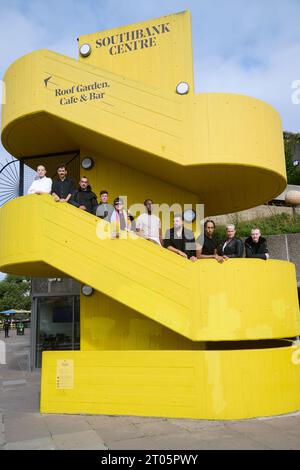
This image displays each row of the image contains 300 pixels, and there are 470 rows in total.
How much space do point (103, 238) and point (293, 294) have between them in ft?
12.6

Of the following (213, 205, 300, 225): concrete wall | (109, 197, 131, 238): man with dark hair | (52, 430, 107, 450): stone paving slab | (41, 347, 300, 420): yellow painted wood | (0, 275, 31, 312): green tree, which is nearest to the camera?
(52, 430, 107, 450): stone paving slab

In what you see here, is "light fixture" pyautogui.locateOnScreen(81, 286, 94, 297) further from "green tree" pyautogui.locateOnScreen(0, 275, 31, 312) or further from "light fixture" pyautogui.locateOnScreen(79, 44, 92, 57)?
"green tree" pyautogui.locateOnScreen(0, 275, 31, 312)

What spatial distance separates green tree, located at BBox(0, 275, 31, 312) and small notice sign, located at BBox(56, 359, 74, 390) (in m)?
67.4

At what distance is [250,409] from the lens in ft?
23.5

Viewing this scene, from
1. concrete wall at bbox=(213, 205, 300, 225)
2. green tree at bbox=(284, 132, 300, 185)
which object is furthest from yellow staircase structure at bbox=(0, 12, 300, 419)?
green tree at bbox=(284, 132, 300, 185)

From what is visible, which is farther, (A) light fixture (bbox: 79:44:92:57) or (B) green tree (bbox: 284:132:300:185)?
(B) green tree (bbox: 284:132:300:185)

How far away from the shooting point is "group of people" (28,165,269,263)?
26.4 ft

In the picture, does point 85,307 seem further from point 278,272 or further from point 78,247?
point 278,272

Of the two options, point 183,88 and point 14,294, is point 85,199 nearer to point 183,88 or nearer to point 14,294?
point 183,88

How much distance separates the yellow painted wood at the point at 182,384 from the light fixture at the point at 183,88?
528cm

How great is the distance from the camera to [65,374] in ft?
26.3

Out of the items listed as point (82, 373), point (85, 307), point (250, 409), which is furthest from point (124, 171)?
point (250, 409)

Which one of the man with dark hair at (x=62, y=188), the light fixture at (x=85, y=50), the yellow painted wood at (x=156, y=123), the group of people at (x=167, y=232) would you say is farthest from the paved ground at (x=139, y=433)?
the light fixture at (x=85, y=50)

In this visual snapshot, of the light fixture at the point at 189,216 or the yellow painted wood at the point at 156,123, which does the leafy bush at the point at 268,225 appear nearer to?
the light fixture at the point at 189,216
